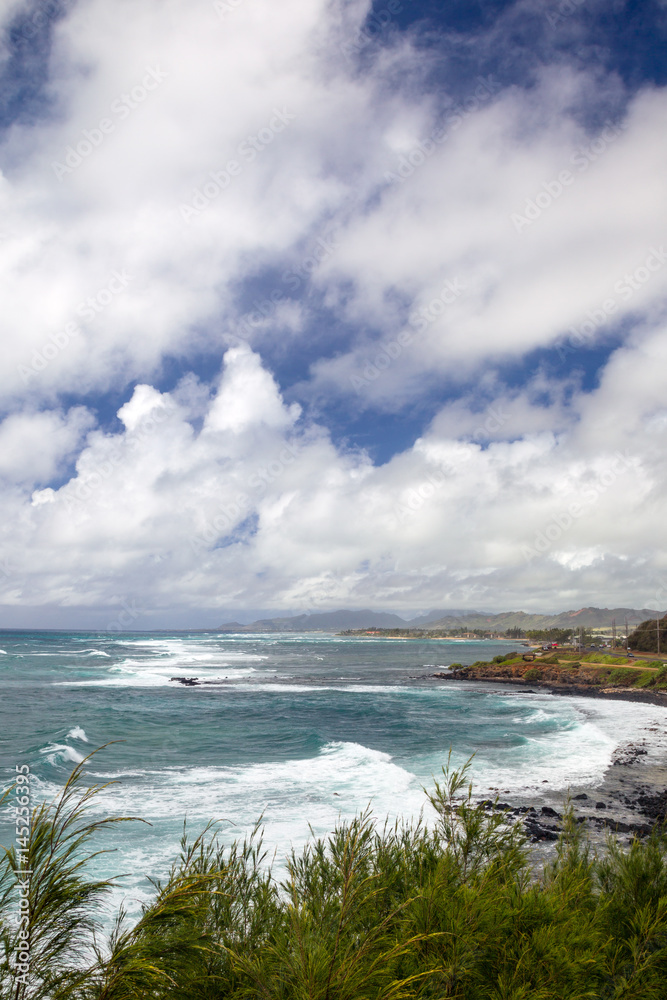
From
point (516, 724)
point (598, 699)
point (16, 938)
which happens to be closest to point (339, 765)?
point (516, 724)

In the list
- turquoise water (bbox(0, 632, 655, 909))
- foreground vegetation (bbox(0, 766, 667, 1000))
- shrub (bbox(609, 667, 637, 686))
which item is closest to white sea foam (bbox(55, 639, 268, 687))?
turquoise water (bbox(0, 632, 655, 909))

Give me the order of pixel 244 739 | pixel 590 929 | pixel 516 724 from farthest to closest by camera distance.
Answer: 1. pixel 516 724
2. pixel 244 739
3. pixel 590 929

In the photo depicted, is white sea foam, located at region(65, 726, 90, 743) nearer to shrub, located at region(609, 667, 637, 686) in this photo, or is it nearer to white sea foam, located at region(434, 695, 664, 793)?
white sea foam, located at region(434, 695, 664, 793)

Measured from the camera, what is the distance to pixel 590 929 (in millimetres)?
4926

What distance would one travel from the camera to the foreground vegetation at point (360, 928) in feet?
10.9

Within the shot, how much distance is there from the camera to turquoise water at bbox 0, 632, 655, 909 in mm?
16953

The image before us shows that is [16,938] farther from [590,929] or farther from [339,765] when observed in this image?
[339,765]

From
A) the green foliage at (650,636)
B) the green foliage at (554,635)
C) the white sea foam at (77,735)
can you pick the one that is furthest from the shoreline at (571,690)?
the green foliage at (554,635)

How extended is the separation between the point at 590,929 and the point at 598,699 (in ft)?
174

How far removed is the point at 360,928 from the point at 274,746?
24959 millimetres

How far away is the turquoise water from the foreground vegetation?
809cm

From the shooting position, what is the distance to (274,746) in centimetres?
2781

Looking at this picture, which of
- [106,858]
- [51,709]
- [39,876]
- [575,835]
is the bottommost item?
[51,709]

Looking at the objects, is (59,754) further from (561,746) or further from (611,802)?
(561,746)
